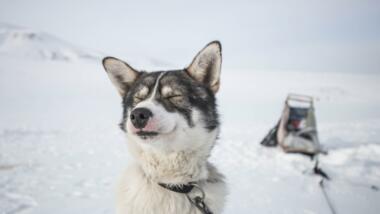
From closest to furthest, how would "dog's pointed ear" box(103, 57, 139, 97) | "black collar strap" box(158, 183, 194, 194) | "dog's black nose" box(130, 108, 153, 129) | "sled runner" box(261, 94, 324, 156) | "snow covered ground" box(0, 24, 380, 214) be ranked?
"dog's black nose" box(130, 108, 153, 129), "black collar strap" box(158, 183, 194, 194), "dog's pointed ear" box(103, 57, 139, 97), "snow covered ground" box(0, 24, 380, 214), "sled runner" box(261, 94, 324, 156)

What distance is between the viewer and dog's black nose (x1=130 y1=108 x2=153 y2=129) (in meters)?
1.93

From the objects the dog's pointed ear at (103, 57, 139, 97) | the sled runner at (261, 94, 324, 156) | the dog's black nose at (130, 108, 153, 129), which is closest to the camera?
the dog's black nose at (130, 108, 153, 129)

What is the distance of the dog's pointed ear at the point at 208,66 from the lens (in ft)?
7.80

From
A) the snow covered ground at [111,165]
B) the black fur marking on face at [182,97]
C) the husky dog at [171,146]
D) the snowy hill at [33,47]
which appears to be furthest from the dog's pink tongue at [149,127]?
the snowy hill at [33,47]

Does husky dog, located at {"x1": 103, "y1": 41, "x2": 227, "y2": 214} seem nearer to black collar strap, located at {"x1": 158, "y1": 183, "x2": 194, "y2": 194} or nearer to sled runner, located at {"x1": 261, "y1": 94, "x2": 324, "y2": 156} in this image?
black collar strap, located at {"x1": 158, "y1": 183, "x2": 194, "y2": 194}

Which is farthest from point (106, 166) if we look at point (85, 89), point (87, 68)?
point (87, 68)

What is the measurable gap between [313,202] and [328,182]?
3.13 ft

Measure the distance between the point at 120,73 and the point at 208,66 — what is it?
0.84 meters

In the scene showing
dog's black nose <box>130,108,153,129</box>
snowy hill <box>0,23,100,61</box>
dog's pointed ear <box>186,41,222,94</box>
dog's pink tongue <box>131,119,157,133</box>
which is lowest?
snowy hill <box>0,23,100,61</box>

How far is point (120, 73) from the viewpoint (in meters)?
2.62

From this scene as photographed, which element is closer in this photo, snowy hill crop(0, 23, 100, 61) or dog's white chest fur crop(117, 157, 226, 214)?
dog's white chest fur crop(117, 157, 226, 214)

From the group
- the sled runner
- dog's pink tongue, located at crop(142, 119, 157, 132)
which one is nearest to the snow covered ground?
the sled runner

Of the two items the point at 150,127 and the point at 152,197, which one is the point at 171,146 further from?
the point at 152,197

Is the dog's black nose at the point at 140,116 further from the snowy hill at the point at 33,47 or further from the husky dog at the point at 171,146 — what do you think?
the snowy hill at the point at 33,47
